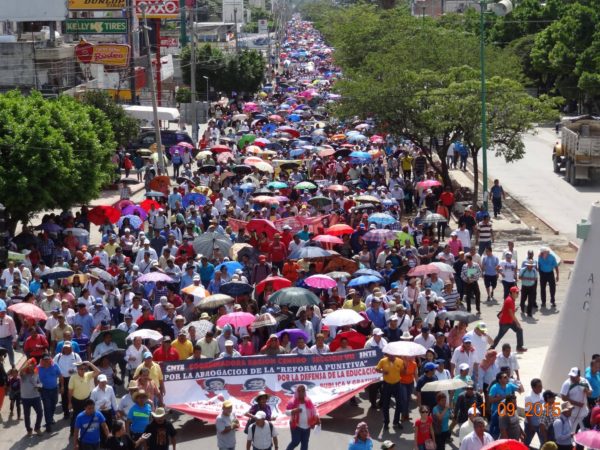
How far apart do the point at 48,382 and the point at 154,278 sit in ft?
16.2

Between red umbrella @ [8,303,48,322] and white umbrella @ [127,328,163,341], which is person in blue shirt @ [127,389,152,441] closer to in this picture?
white umbrella @ [127,328,163,341]

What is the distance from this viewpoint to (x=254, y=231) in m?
25.5

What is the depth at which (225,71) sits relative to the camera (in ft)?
269

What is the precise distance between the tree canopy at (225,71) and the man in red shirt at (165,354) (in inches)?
2579

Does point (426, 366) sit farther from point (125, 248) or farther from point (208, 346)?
point (125, 248)

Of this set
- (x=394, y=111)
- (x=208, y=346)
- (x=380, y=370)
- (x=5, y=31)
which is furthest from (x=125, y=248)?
(x=5, y=31)

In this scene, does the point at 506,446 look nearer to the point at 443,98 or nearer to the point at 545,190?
the point at 443,98

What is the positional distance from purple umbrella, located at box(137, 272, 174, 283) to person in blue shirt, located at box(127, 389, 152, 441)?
6398mm

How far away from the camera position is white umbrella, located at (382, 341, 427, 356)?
621 inches

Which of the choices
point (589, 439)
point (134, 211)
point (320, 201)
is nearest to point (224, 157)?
point (320, 201)

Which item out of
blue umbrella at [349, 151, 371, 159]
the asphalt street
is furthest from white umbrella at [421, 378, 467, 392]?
blue umbrella at [349, 151, 371, 159]

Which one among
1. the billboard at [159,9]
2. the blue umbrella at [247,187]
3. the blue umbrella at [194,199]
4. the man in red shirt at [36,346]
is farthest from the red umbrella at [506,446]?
the billboard at [159,9]

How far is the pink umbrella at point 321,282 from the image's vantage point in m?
20.4

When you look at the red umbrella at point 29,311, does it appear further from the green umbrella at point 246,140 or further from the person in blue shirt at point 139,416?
the green umbrella at point 246,140
